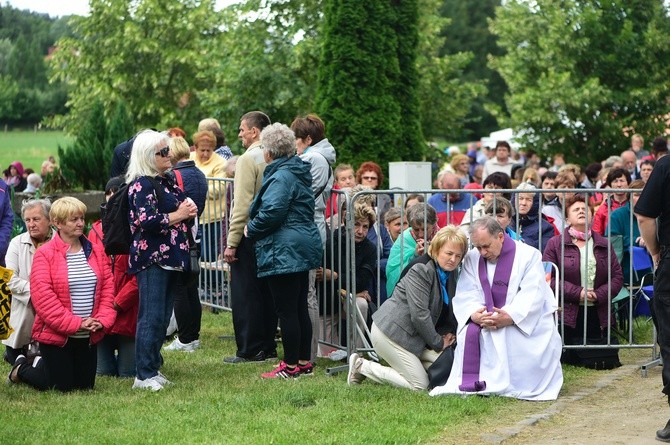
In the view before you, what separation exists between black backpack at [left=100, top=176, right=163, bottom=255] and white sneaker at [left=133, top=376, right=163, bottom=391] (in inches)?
38.5

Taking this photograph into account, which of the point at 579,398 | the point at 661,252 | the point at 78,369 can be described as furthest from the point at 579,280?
the point at 78,369

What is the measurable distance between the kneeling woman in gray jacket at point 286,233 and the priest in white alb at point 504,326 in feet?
4.05

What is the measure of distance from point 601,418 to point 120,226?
3650 mm

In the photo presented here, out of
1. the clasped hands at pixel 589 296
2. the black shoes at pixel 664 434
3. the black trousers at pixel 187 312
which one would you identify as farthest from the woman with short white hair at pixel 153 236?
the black shoes at pixel 664 434

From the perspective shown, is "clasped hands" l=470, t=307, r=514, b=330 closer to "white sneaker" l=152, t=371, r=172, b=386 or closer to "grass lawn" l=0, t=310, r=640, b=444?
"grass lawn" l=0, t=310, r=640, b=444

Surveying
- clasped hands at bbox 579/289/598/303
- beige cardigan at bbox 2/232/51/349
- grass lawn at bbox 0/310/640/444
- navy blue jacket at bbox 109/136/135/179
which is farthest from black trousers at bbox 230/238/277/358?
clasped hands at bbox 579/289/598/303

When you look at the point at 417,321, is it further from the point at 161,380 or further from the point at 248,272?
the point at 161,380

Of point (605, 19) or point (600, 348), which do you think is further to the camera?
point (605, 19)

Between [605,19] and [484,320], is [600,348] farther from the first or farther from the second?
[605,19]

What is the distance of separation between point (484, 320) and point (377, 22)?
11.4 m

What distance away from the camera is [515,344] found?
8766mm

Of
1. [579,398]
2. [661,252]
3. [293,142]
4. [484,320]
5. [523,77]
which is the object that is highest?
[523,77]

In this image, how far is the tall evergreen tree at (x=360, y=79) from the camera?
63.5ft

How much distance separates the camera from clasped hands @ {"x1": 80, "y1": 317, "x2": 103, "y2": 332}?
8.86 meters
